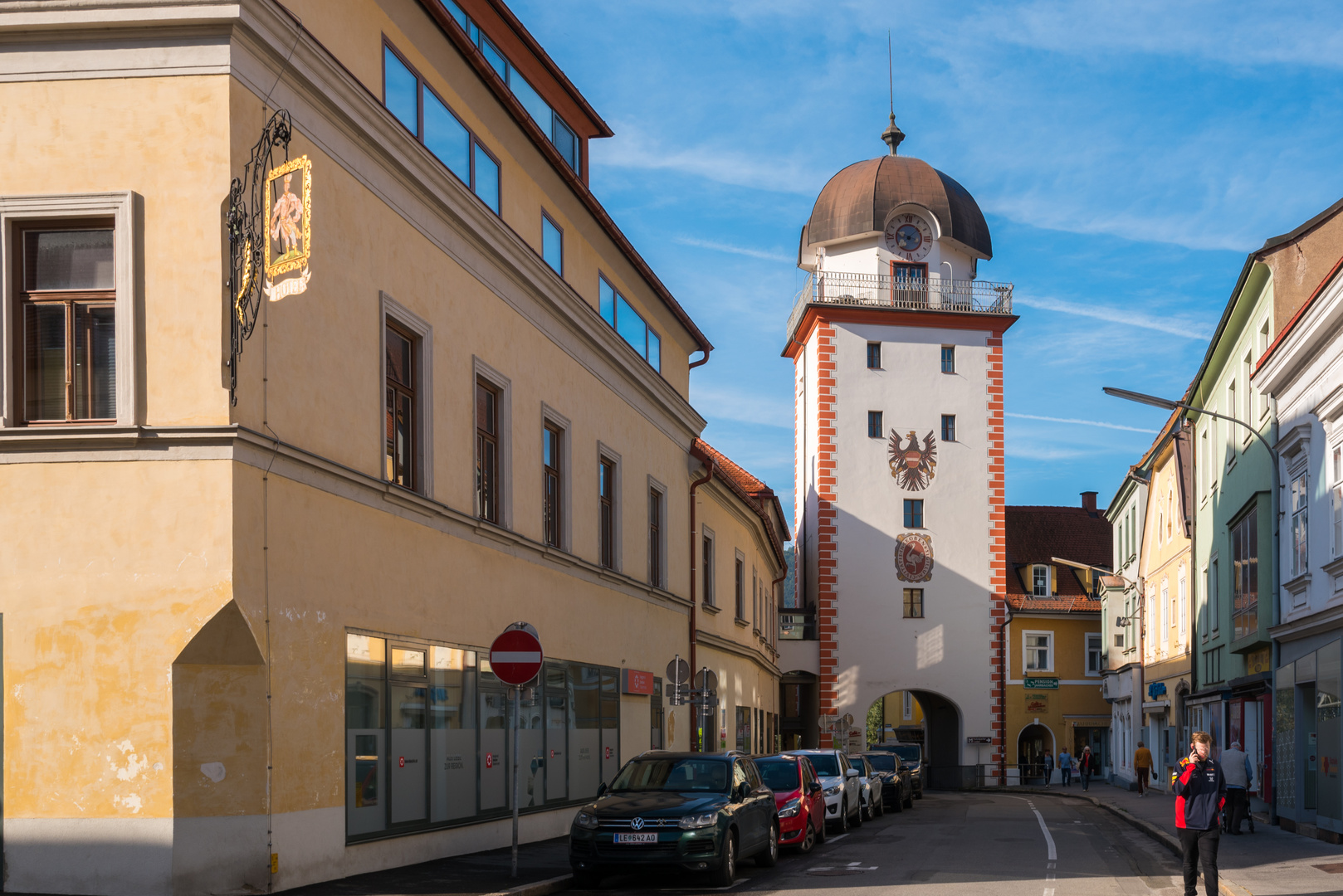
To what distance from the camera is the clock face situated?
61.2 meters

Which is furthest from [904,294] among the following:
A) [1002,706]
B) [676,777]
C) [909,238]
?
[676,777]

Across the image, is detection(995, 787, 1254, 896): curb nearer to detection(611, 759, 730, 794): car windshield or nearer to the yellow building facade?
detection(611, 759, 730, 794): car windshield

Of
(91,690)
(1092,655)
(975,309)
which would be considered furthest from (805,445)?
(91,690)

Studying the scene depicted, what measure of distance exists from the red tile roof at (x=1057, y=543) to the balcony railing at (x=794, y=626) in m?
18.1

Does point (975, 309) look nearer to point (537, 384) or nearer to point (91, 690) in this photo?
point (537, 384)

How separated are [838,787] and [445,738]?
1177cm

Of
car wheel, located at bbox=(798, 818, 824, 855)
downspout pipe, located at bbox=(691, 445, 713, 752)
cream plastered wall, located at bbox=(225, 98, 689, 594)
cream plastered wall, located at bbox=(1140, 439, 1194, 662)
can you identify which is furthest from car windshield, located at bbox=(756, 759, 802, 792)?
cream plastered wall, located at bbox=(1140, 439, 1194, 662)

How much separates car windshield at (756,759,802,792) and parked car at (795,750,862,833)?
4.23 meters

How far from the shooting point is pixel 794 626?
58938mm

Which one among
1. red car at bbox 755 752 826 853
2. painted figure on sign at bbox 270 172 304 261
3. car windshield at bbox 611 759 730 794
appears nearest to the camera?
painted figure on sign at bbox 270 172 304 261

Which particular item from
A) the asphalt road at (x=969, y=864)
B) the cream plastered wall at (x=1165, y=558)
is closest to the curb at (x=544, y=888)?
the asphalt road at (x=969, y=864)

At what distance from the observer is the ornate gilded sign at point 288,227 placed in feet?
43.7

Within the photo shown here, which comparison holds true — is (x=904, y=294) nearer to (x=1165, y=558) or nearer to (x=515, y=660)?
(x=1165, y=558)

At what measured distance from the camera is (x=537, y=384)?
73.7 feet
